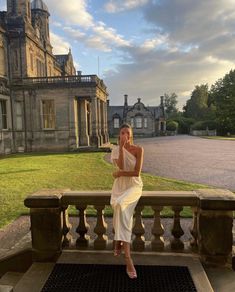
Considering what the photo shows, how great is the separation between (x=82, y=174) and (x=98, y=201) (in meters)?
8.94

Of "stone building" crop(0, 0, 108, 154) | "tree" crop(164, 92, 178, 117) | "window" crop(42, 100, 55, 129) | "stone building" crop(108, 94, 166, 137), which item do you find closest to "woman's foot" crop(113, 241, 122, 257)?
"stone building" crop(0, 0, 108, 154)

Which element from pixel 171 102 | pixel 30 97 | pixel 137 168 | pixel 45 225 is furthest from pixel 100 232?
pixel 171 102

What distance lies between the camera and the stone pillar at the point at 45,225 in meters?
4.02

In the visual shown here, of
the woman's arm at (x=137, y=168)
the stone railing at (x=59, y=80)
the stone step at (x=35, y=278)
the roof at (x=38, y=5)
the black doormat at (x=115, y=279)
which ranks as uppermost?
the roof at (x=38, y=5)

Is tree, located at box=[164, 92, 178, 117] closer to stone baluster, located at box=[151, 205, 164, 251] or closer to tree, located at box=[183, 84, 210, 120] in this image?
tree, located at box=[183, 84, 210, 120]

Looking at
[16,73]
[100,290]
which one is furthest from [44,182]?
[16,73]

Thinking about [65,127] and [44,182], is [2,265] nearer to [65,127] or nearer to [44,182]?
[44,182]

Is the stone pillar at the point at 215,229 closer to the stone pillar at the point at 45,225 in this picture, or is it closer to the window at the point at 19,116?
the stone pillar at the point at 45,225

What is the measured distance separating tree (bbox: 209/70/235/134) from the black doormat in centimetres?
6085

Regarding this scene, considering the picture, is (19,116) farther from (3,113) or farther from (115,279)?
(115,279)

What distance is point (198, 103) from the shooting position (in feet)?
295

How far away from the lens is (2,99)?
25.0 meters

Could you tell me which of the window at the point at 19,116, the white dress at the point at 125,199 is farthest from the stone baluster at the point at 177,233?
the window at the point at 19,116

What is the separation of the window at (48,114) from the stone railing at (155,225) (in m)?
23.9
